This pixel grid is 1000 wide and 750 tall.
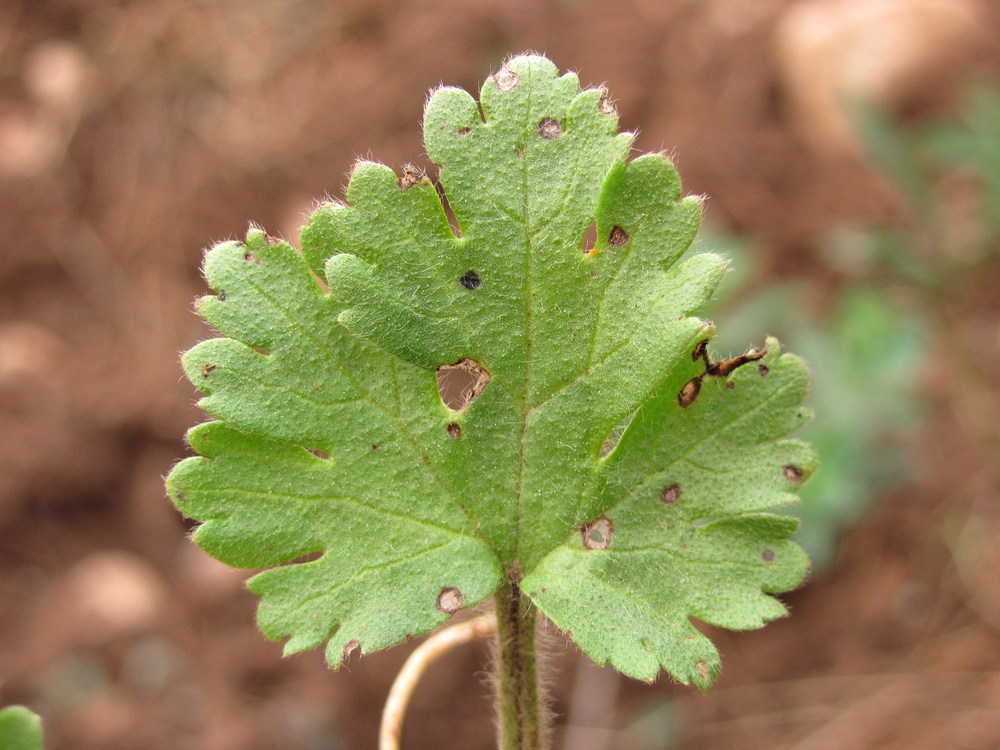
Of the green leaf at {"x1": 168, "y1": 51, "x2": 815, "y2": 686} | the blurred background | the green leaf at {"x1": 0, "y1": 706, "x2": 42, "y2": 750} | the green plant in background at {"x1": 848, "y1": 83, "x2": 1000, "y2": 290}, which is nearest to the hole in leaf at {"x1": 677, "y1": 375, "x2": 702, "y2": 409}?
the green leaf at {"x1": 168, "y1": 51, "x2": 815, "y2": 686}

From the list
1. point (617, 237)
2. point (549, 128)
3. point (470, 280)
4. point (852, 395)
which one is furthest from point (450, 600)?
point (852, 395)

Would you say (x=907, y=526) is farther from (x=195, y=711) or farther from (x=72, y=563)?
(x=72, y=563)

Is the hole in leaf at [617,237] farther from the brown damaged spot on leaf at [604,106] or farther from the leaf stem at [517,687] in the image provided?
the leaf stem at [517,687]

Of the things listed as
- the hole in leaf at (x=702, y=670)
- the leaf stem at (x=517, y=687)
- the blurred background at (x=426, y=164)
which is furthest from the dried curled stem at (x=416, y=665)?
the blurred background at (x=426, y=164)

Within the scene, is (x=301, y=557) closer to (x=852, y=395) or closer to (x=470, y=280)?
(x=470, y=280)

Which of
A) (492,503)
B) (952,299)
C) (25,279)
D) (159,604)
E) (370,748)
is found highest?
(25,279)

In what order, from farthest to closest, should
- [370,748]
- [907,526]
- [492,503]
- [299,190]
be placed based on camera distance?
1. [299,190]
2. [907,526]
3. [370,748]
4. [492,503]

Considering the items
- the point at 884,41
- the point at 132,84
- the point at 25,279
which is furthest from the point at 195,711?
the point at 884,41

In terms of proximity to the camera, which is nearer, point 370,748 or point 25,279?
point 370,748
